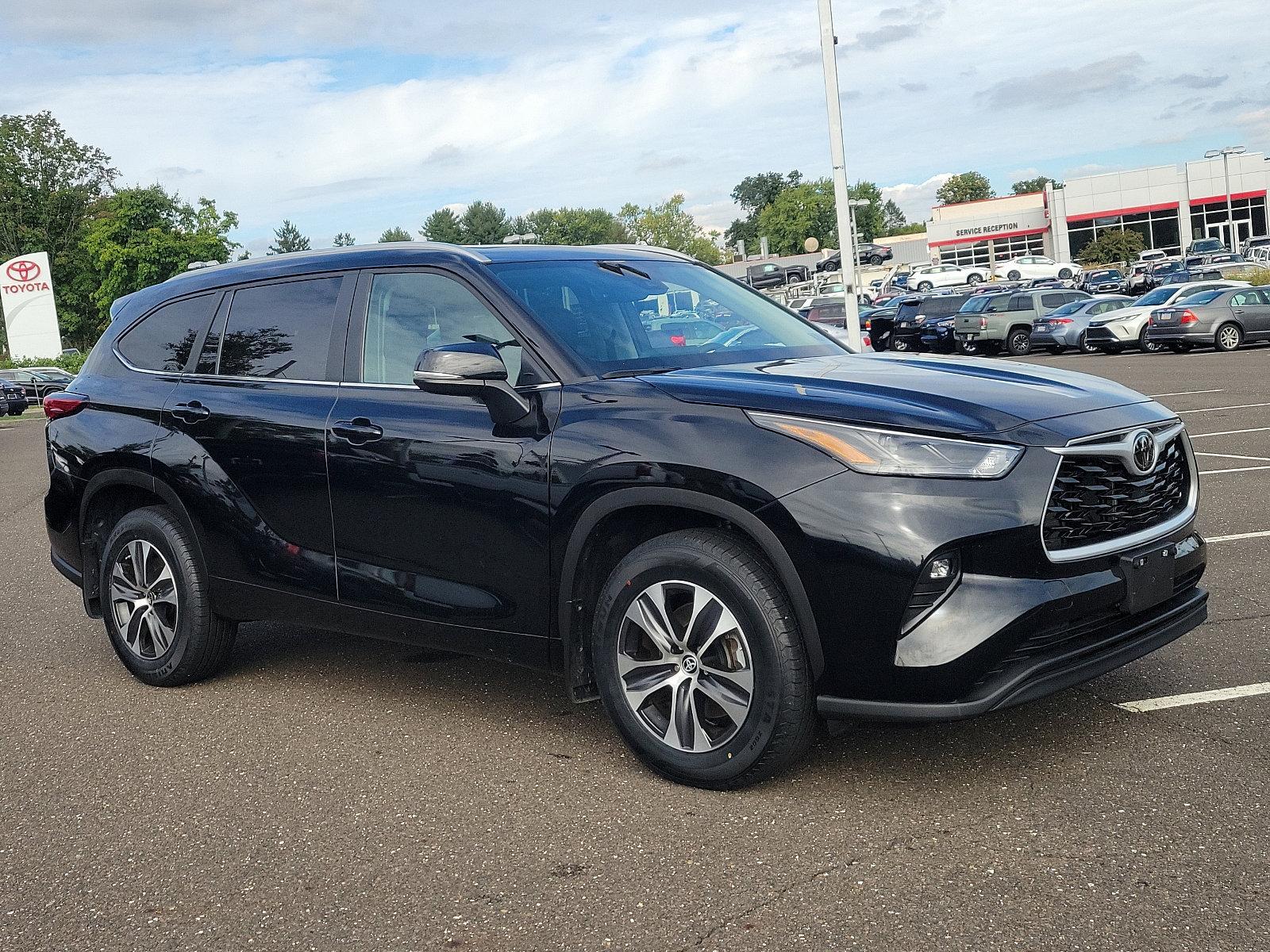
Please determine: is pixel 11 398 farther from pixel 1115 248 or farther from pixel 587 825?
pixel 1115 248

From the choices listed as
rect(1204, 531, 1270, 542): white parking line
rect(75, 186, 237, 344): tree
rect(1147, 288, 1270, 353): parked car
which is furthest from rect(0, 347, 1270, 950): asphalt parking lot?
rect(75, 186, 237, 344): tree

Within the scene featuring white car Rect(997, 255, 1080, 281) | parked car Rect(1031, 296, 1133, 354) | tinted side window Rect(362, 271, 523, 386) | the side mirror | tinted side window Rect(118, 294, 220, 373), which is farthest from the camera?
white car Rect(997, 255, 1080, 281)

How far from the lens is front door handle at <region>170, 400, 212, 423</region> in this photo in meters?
5.27

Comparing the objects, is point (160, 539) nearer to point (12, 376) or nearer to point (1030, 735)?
point (1030, 735)

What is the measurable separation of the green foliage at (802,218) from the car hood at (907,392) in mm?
140195

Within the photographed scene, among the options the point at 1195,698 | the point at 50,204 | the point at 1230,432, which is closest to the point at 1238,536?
the point at 1195,698

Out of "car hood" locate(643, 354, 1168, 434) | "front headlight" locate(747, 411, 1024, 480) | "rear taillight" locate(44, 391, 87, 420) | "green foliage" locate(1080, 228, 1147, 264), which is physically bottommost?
"front headlight" locate(747, 411, 1024, 480)

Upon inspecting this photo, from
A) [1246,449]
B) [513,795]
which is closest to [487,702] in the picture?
[513,795]

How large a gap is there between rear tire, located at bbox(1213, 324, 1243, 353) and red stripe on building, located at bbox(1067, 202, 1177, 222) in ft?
188

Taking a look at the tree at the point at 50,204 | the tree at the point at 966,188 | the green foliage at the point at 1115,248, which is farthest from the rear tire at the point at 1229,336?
the tree at the point at 966,188

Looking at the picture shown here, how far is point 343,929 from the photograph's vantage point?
3.23 m

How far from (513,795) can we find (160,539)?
2190mm

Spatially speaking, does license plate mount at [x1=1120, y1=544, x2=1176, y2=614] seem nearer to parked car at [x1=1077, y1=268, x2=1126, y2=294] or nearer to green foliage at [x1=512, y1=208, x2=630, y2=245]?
parked car at [x1=1077, y1=268, x2=1126, y2=294]

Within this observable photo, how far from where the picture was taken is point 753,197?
193125 millimetres
